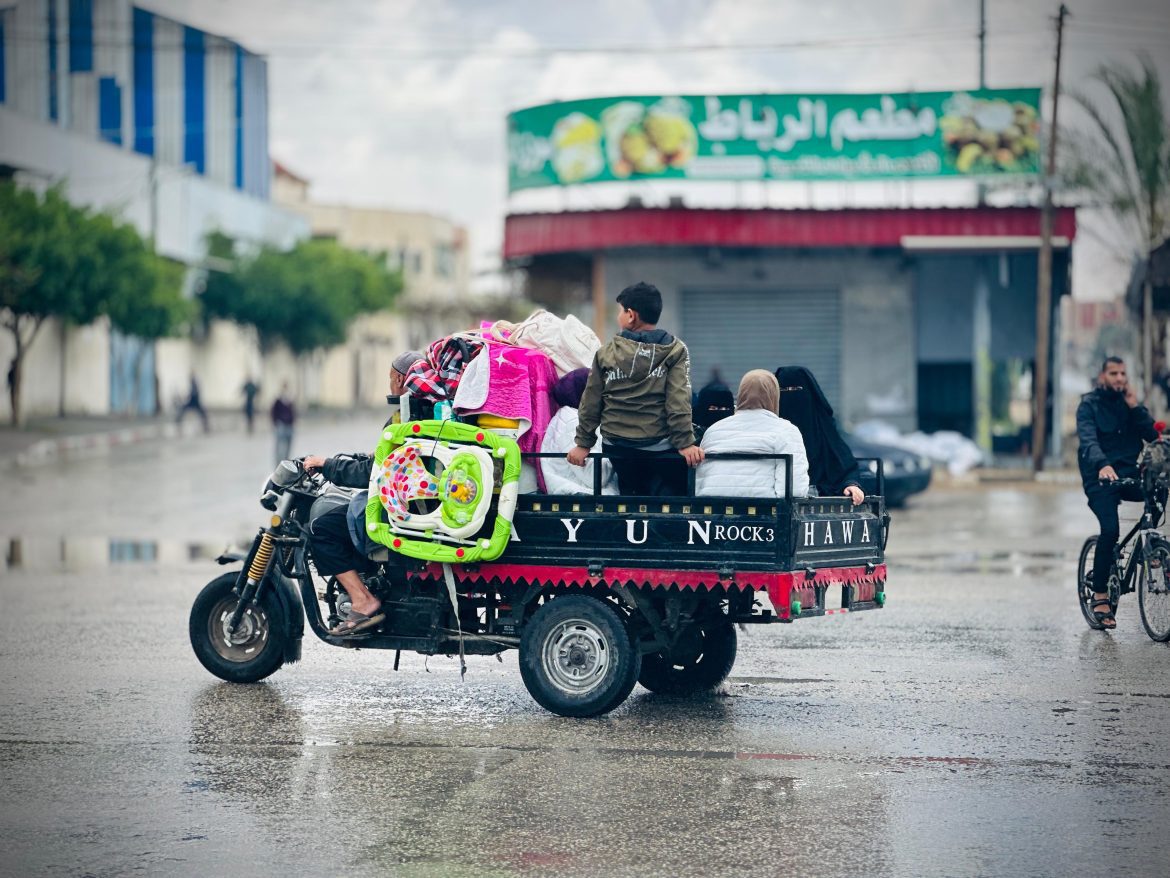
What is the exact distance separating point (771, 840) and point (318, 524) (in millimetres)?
3637

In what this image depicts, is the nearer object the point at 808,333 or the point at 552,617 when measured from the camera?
the point at 552,617

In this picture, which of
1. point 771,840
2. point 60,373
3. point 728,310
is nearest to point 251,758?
point 771,840

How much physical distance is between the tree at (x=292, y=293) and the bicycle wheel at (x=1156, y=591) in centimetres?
6165

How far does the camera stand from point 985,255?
32.6m

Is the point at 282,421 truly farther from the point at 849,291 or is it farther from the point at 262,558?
the point at 262,558

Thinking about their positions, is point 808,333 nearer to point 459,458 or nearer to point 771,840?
point 459,458

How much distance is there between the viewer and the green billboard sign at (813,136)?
33219 mm

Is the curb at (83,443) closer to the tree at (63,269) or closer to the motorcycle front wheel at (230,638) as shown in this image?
the tree at (63,269)

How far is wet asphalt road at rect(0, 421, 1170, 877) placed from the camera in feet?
19.4

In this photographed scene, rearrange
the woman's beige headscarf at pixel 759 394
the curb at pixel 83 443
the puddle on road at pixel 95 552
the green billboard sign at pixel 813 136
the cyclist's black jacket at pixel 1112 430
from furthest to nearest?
the curb at pixel 83 443
the green billboard sign at pixel 813 136
the puddle on road at pixel 95 552
the cyclist's black jacket at pixel 1112 430
the woman's beige headscarf at pixel 759 394

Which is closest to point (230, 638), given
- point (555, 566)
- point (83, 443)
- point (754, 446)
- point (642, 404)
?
point (555, 566)

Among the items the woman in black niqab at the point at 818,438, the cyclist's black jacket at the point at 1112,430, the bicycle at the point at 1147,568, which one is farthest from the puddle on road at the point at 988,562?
the woman in black niqab at the point at 818,438

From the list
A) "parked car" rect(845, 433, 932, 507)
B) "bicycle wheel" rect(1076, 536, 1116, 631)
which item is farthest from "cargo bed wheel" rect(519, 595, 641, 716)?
"parked car" rect(845, 433, 932, 507)

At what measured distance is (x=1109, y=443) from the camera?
11.5m
